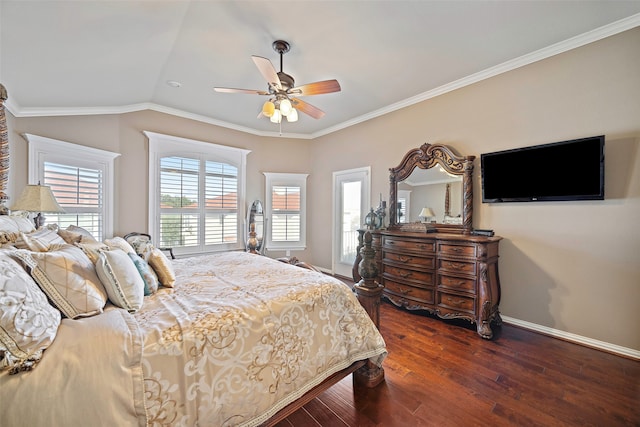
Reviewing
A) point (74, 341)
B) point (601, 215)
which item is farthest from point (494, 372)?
point (74, 341)

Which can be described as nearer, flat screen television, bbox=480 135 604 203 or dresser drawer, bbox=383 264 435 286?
flat screen television, bbox=480 135 604 203

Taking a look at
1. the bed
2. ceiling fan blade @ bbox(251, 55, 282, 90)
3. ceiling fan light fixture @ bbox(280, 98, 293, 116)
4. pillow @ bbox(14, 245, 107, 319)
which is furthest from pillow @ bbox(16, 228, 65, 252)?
ceiling fan light fixture @ bbox(280, 98, 293, 116)

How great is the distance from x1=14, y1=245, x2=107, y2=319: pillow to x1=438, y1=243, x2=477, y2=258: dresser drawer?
3083 millimetres

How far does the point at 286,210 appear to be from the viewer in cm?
546

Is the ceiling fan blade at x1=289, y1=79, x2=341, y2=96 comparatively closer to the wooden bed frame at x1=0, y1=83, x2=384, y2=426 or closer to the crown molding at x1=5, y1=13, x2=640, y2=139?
the wooden bed frame at x1=0, y1=83, x2=384, y2=426

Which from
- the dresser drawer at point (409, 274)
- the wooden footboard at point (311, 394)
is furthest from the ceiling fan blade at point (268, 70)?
the dresser drawer at point (409, 274)

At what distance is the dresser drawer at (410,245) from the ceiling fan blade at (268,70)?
2.35 metres

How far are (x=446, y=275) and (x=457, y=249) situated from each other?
1.09ft

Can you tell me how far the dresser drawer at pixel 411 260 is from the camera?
312 centimetres

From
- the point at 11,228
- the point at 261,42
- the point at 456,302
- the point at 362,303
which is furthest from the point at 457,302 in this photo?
the point at 11,228

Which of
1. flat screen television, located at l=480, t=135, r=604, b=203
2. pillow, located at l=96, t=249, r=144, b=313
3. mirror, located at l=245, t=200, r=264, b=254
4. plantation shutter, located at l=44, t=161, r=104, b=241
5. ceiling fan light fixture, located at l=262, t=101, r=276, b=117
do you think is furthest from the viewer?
mirror, located at l=245, t=200, r=264, b=254

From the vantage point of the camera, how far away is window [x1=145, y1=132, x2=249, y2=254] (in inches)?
162

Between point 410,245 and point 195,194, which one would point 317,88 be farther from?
point 195,194

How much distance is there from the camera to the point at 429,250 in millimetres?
3131
